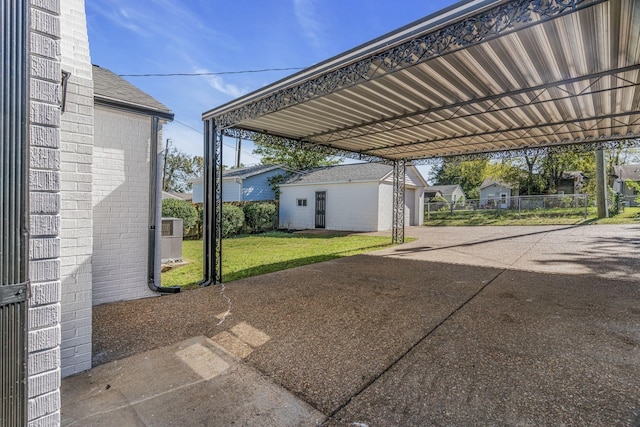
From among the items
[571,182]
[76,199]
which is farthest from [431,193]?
[76,199]

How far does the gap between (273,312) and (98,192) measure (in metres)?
3.09

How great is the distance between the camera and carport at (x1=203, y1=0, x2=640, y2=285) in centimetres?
388

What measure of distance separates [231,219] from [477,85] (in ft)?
37.0

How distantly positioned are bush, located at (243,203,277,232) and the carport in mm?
6957

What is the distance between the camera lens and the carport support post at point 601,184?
17438 millimetres

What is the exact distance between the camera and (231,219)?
14.2 meters

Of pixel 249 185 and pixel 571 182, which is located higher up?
pixel 571 182

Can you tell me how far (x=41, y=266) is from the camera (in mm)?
1386

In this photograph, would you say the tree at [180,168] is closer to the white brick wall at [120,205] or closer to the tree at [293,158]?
the tree at [293,158]

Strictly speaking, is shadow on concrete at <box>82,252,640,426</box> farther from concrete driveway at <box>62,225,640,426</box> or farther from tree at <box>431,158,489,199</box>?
tree at <box>431,158,489,199</box>

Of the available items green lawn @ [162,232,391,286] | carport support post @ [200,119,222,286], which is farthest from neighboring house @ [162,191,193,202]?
carport support post @ [200,119,222,286]

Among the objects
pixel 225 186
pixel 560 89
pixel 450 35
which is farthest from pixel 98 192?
pixel 225 186

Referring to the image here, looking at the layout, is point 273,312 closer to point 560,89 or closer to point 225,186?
point 560,89

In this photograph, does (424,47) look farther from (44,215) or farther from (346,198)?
(346,198)
